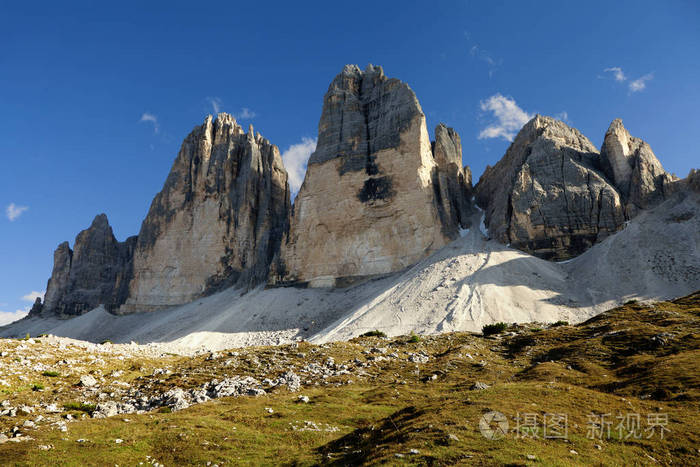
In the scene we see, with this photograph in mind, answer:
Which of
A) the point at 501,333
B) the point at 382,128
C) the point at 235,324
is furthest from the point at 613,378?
the point at 382,128

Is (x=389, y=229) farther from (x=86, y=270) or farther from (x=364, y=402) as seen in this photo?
(x=86, y=270)

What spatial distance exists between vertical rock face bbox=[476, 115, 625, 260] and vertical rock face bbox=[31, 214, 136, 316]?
9309cm

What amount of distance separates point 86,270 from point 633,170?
412 ft

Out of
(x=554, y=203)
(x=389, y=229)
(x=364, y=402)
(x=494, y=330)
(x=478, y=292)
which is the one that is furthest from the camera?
(x=389, y=229)

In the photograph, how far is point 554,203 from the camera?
202ft

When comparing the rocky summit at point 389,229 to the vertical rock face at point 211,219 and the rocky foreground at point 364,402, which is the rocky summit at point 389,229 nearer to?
the vertical rock face at point 211,219

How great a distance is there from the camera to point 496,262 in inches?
2264

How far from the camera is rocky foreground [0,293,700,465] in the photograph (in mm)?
10516

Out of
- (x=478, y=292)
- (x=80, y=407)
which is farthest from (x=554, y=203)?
(x=80, y=407)

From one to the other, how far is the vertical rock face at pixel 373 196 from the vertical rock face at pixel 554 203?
9431mm

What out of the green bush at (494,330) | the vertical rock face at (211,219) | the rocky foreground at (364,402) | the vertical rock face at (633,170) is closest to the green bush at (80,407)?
the rocky foreground at (364,402)

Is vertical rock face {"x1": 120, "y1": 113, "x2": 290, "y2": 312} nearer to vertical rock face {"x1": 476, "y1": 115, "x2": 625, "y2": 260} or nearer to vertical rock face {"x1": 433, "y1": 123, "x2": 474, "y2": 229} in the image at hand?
vertical rock face {"x1": 433, "y1": 123, "x2": 474, "y2": 229}

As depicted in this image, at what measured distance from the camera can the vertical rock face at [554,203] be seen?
59.5 metres

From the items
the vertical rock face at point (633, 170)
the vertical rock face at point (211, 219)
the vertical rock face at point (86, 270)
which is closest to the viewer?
the vertical rock face at point (633, 170)
